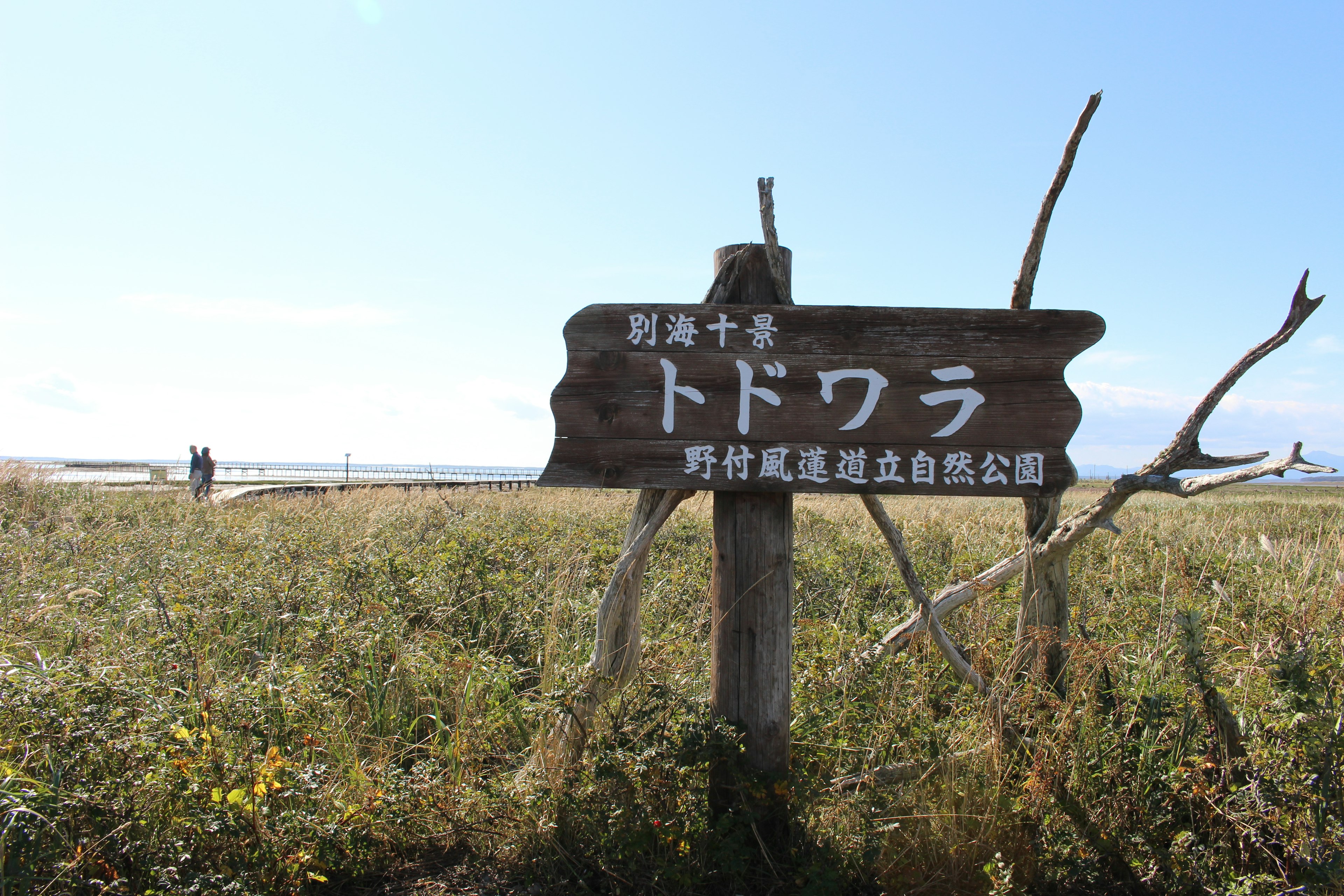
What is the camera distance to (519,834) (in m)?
2.43

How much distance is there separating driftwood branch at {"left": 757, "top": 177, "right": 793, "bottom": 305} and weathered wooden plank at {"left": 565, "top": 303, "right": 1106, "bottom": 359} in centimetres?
17

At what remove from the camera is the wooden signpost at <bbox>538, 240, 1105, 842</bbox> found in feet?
8.14

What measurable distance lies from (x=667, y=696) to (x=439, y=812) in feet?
3.06

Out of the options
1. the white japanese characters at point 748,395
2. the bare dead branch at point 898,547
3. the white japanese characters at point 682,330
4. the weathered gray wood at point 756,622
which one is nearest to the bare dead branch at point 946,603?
the bare dead branch at point 898,547

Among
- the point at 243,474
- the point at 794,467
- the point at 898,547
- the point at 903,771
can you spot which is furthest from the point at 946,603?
the point at 243,474

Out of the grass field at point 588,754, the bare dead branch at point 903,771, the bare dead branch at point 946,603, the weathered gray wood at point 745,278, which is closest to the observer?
the grass field at point 588,754

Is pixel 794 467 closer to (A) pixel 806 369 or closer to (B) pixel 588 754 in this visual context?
(A) pixel 806 369

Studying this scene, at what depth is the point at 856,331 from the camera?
252 centimetres

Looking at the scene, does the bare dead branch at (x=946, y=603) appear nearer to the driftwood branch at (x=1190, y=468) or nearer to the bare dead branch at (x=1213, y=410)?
the driftwood branch at (x=1190, y=468)

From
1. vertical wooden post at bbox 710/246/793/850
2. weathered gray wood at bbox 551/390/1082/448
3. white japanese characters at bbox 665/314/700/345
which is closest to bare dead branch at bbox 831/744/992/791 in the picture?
vertical wooden post at bbox 710/246/793/850

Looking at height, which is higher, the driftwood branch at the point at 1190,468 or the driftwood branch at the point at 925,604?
the driftwood branch at the point at 1190,468

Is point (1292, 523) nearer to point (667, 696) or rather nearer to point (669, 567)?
point (669, 567)

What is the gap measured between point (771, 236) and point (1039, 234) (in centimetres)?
117

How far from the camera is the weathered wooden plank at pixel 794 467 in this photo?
2.46 metres
